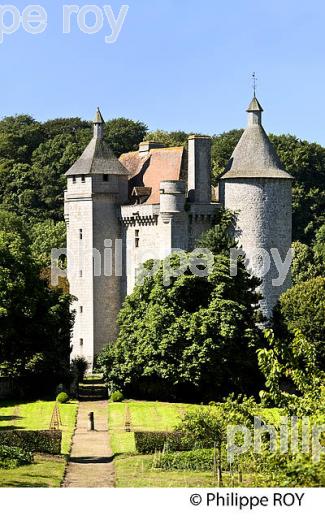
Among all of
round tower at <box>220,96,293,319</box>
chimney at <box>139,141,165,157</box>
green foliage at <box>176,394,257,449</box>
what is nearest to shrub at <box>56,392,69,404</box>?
round tower at <box>220,96,293,319</box>

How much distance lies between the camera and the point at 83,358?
2687 inches

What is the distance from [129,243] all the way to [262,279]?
718 cm

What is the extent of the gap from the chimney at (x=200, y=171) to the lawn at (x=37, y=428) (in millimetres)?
13358

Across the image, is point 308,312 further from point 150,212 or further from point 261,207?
point 150,212

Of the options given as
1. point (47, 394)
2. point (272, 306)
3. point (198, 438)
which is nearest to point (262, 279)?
point (272, 306)

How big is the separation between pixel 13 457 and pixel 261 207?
2599cm

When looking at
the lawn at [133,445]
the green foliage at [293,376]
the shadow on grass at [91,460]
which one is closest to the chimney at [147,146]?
the lawn at [133,445]

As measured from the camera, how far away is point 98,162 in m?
Answer: 70.1

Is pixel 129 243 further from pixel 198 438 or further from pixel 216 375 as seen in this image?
pixel 198 438

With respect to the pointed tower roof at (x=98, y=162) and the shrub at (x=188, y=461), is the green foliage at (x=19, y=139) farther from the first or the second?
the shrub at (x=188, y=461)

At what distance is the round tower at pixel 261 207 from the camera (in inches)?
2640

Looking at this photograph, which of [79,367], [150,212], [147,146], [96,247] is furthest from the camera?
[147,146]

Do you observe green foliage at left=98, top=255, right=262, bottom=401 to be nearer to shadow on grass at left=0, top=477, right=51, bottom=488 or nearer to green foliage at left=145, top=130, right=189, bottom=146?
shadow on grass at left=0, top=477, right=51, bottom=488

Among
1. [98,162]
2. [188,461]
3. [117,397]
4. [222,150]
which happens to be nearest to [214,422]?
[188,461]
